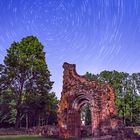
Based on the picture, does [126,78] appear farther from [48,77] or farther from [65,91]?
[65,91]

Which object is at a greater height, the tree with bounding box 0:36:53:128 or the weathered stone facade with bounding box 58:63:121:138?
the tree with bounding box 0:36:53:128

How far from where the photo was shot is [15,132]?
113 ft

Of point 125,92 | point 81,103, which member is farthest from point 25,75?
point 125,92

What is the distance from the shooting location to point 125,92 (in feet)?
180

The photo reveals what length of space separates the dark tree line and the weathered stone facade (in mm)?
23257

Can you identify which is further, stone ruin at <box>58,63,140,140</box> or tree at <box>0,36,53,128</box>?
tree at <box>0,36,53,128</box>

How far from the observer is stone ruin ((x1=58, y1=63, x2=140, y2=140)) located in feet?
90.5

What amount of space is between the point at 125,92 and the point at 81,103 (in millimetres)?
27070

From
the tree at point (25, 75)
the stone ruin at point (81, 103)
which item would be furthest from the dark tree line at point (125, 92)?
the stone ruin at point (81, 103)

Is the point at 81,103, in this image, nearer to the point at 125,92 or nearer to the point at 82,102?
the point at 82,102

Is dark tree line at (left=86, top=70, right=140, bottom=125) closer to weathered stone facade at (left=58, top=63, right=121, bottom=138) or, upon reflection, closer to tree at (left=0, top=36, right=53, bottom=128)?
tree at (left=0, top=36, right=53, bottom=128)

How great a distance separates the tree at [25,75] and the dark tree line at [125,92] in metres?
14.9

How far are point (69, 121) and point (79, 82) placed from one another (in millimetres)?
4438

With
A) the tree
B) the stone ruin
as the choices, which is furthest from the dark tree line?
the stone ruin
